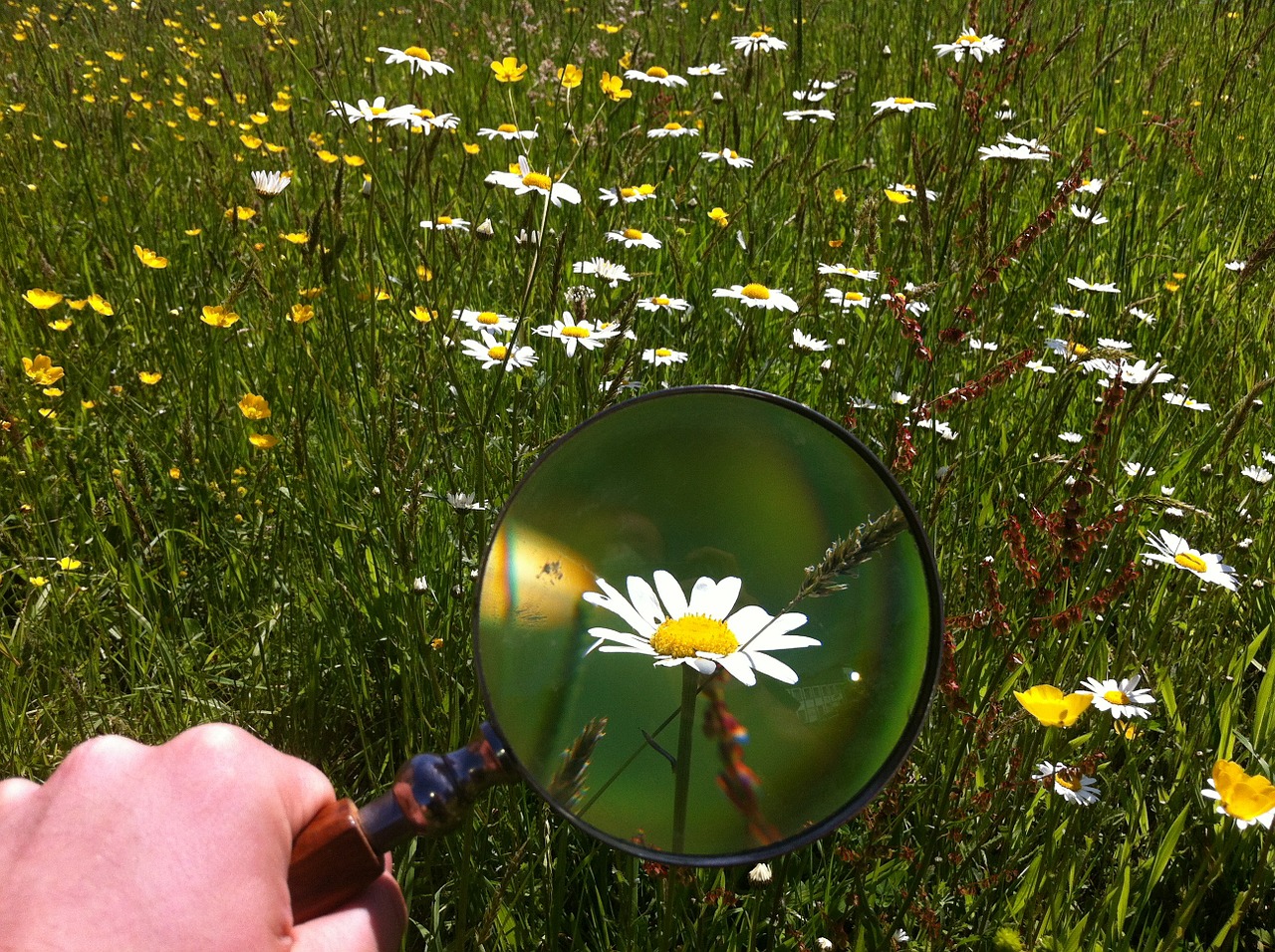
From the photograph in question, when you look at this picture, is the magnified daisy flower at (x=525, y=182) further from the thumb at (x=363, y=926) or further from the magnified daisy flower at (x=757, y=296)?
the thumb at (x=363, y=926)

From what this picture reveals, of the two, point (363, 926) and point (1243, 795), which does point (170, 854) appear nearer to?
point (363, 926)

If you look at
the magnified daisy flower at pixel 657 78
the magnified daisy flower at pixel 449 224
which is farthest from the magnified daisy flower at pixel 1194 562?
the magnified daisy flower at pixel 657 78

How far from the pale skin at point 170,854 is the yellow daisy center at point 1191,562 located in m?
1.11

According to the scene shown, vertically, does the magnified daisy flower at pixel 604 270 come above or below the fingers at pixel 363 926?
below

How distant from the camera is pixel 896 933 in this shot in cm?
114

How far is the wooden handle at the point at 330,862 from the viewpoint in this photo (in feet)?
1.75

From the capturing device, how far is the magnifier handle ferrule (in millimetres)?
530

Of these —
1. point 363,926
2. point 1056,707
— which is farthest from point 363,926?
point 1056,707

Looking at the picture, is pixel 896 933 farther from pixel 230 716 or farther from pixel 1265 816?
pixel 230 716

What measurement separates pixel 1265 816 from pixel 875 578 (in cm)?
54

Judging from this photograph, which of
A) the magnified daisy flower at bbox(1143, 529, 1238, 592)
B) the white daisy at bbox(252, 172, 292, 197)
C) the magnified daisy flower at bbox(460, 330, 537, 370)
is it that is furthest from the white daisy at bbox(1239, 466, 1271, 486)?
the white daisy at bbox(252, 172, 292, 197)

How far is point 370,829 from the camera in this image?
54 cm

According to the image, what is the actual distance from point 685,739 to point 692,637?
0.07 metres

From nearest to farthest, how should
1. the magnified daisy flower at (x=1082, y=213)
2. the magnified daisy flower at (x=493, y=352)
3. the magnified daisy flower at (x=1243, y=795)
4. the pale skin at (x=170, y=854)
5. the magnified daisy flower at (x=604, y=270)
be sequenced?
the pale skin at (x=170, y=854), the magnified daisy flower at (x=1243, y=795), the magnified daisy flower at (x=493, y=352), the magnified daisy flower at (x=604, y=270), the magnified daisy flower at (x=1082, y=213)
